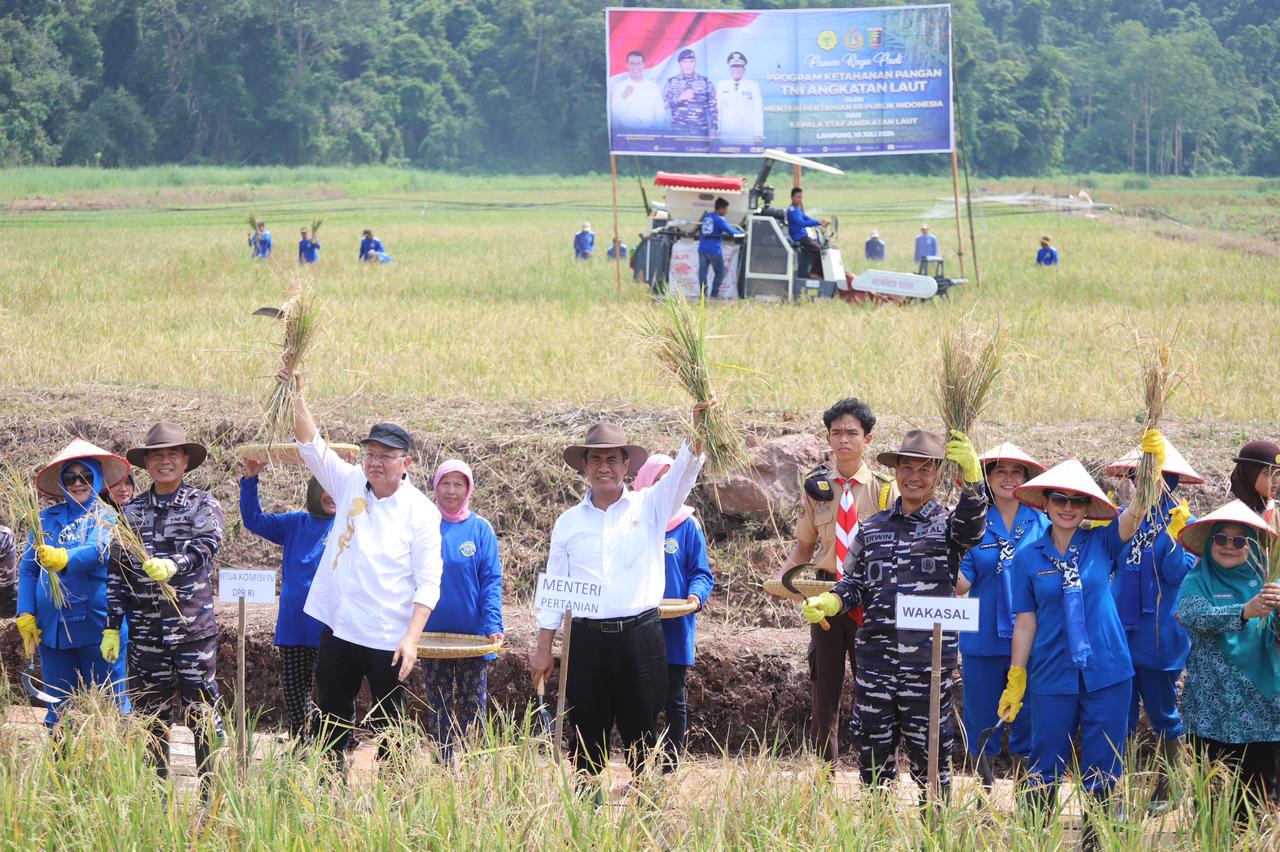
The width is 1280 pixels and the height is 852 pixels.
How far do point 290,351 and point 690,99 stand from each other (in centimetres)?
1455

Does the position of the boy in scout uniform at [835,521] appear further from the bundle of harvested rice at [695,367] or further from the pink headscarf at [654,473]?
the pink headscarf at [654,473]

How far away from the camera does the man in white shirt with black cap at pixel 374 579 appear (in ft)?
17.9

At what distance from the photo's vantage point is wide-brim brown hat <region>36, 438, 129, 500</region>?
6.15 meters

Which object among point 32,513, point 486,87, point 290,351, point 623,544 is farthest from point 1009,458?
point 486,87

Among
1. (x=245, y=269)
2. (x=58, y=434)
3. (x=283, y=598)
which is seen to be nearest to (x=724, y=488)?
(x=283, y=598)

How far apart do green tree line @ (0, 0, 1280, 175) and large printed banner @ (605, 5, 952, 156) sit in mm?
32958

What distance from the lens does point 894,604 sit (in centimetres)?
523

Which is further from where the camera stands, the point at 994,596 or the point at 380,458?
the point at 994,596

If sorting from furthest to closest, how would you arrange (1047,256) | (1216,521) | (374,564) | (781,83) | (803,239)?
1. (1047,256)
2. (781,83)
3. (803,239)
4. (374,564)
5. (1216,521)

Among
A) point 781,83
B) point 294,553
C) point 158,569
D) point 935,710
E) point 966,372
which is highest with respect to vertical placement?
point 781,83

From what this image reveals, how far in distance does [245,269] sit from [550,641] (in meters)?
17.6

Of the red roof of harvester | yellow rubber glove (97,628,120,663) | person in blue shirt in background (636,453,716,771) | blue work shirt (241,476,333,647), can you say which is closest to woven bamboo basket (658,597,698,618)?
person in blue shirt in background (636,453,716,771)

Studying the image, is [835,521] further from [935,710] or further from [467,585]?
[467,585]

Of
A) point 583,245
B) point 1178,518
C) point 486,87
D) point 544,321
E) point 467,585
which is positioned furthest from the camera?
point 486,87
